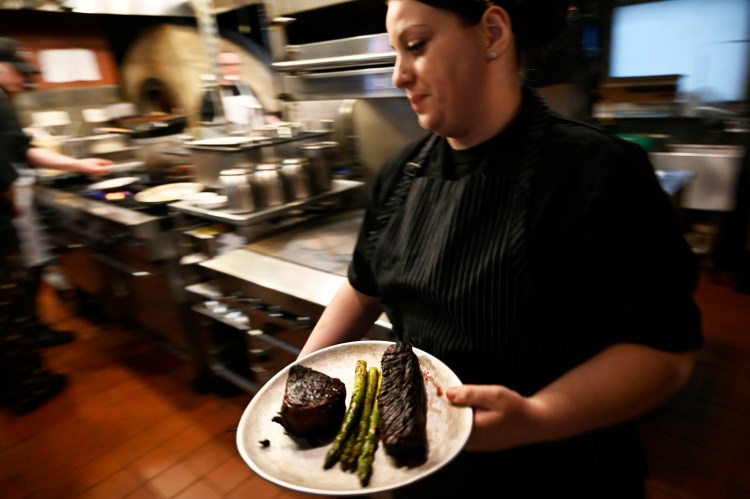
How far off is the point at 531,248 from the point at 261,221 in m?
1.76

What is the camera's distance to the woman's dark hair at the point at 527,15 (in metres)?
0.80

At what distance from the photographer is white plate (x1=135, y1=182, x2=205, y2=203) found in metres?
2.72

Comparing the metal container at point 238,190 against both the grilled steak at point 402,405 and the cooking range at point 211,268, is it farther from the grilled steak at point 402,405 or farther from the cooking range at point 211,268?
the grilled steak at point 402,405

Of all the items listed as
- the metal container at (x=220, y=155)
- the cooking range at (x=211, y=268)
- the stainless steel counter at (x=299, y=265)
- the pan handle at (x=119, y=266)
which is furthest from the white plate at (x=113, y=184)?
the stainless steel counter at (x=299, y=265)

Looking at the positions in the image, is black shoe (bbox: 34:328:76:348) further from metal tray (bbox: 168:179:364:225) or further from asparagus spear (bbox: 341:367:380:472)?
asparagus spear (bbox: 341:367:380:472)

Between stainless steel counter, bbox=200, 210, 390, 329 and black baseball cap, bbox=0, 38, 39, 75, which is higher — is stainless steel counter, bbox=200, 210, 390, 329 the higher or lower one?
the lower one

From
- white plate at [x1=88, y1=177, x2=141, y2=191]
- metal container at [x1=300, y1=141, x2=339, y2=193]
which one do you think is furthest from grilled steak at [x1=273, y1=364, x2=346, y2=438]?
white plate at [x1=88, y1=177, x2=141, y2=191]

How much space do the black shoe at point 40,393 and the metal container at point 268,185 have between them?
1984 mm

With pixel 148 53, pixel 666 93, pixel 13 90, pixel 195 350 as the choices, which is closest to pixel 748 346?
pixel 666 93

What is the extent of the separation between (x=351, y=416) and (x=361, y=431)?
4 centimetres

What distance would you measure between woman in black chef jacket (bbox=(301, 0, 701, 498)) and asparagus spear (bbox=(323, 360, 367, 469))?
145 millimetres

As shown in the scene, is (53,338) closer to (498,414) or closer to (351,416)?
(351,416)

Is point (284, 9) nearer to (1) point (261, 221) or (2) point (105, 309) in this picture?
(1) point (261, 221)

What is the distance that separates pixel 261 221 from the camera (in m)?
2.36
